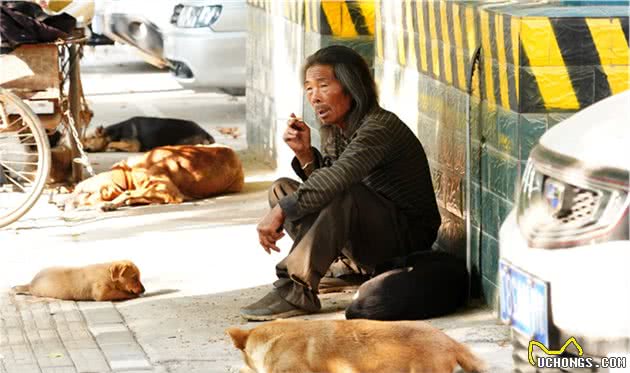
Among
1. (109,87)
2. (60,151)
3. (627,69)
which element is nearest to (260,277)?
(627,69)

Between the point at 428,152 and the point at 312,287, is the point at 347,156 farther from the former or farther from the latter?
the point at 428,152

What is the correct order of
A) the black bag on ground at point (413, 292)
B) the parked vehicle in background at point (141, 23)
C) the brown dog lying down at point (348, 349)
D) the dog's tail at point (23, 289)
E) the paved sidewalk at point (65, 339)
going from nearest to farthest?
the brown dog lying down at point (348, 349) → the paved sidewalk at point (65, 339) → the black bag on ground at point (413, 292) → the dog's tail at point (23, 289) → the parked vehicle in background at point (141, 23)

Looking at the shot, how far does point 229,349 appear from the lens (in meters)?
6.25

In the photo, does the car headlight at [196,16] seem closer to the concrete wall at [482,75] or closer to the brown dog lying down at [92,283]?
the concrete wall at [482,75]

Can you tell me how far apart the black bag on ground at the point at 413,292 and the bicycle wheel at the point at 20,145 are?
3.33 metres

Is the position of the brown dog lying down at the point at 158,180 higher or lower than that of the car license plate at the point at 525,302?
lower

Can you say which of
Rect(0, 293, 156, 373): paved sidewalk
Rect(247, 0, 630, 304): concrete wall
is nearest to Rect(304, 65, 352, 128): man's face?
Rect(247, 0, 630, 304): concrete wall

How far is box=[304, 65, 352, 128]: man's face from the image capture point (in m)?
6.84

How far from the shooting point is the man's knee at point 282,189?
701cm

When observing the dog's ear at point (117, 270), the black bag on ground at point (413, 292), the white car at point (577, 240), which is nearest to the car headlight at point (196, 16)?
the dog's ear at point (117, 270)

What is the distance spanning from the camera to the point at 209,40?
14.1 meters

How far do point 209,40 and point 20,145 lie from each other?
441cm

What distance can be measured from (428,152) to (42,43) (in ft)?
11.9

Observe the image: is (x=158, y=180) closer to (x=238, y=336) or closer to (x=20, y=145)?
(x=20, y=145)
